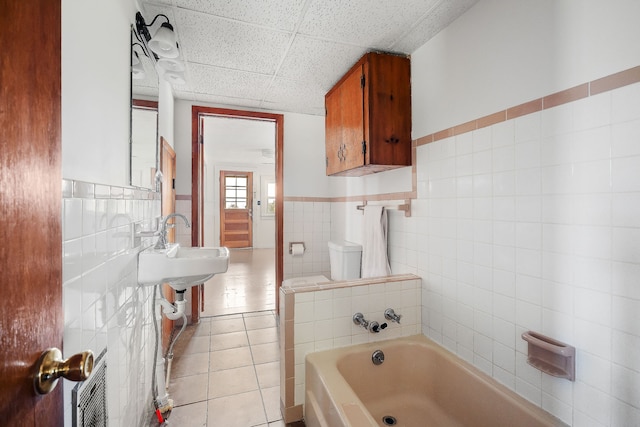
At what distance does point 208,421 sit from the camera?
163cm

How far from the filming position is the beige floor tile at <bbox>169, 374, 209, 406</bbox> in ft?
5.90

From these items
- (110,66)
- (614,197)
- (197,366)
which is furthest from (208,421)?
(614,197)

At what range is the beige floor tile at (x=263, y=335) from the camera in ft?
8.30

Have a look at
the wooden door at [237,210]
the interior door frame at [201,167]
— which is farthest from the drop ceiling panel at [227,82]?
the wooden door at [237,210]

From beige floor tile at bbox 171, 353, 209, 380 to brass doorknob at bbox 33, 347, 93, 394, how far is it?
183 cm

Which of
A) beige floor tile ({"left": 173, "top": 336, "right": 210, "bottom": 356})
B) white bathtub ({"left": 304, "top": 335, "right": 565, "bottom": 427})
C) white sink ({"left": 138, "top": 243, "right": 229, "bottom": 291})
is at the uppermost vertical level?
white sink ({"left": 138, "top": 243, "right": 229, "bottom": 291})

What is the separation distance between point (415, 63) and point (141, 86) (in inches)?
64.4

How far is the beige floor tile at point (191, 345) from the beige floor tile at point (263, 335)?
1.20 ft

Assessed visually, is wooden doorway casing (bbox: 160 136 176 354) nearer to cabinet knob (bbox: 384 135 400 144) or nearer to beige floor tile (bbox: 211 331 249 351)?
beige floor tile (bbox: 211 331 249 351)

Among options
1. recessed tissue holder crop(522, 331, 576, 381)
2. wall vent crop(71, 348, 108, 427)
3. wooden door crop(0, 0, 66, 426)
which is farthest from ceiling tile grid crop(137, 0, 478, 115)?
wall vent crop(71, 348, 108, 427)

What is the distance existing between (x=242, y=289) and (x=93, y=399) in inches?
121

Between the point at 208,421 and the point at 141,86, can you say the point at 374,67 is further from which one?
the point at 208,421

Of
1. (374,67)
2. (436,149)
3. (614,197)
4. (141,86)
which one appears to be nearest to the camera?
(614,197)

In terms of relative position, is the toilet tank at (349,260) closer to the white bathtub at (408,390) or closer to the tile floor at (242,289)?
the white bathtub at (408,390)
